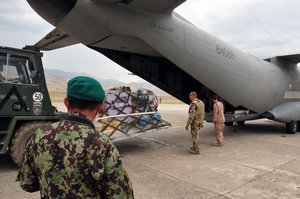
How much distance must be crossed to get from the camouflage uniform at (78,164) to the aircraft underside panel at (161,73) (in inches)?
247

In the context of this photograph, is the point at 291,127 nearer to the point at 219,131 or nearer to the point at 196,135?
the point at 219,131

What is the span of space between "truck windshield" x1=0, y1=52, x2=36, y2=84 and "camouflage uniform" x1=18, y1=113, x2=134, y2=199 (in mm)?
4321

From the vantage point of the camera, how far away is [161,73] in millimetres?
8977

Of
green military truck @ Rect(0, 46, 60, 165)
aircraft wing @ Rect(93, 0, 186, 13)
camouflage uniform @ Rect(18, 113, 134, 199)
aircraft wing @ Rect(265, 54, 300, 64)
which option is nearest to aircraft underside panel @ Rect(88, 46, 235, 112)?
aircraft wing @ Rect(93, 0, 186, 13)

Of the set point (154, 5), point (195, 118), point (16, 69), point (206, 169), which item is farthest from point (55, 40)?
point (206, 169)

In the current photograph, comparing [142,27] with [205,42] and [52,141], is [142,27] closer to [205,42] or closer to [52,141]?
[205,42]

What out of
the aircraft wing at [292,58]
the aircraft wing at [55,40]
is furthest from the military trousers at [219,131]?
the aircraft wing at [292,58]

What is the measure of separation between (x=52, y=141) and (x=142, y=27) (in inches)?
212

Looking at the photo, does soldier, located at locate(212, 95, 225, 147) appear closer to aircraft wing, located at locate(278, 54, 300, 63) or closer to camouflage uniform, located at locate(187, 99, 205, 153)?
camouflage uniform, located at locate(187, 99, 205, 153)

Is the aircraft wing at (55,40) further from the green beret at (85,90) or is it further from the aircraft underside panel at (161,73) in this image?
the green beret at (85,90)

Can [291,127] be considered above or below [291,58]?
below

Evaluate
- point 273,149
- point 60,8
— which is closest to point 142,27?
point 60,8

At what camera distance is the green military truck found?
17.6 ft

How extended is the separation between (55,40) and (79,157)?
7.19 meters
